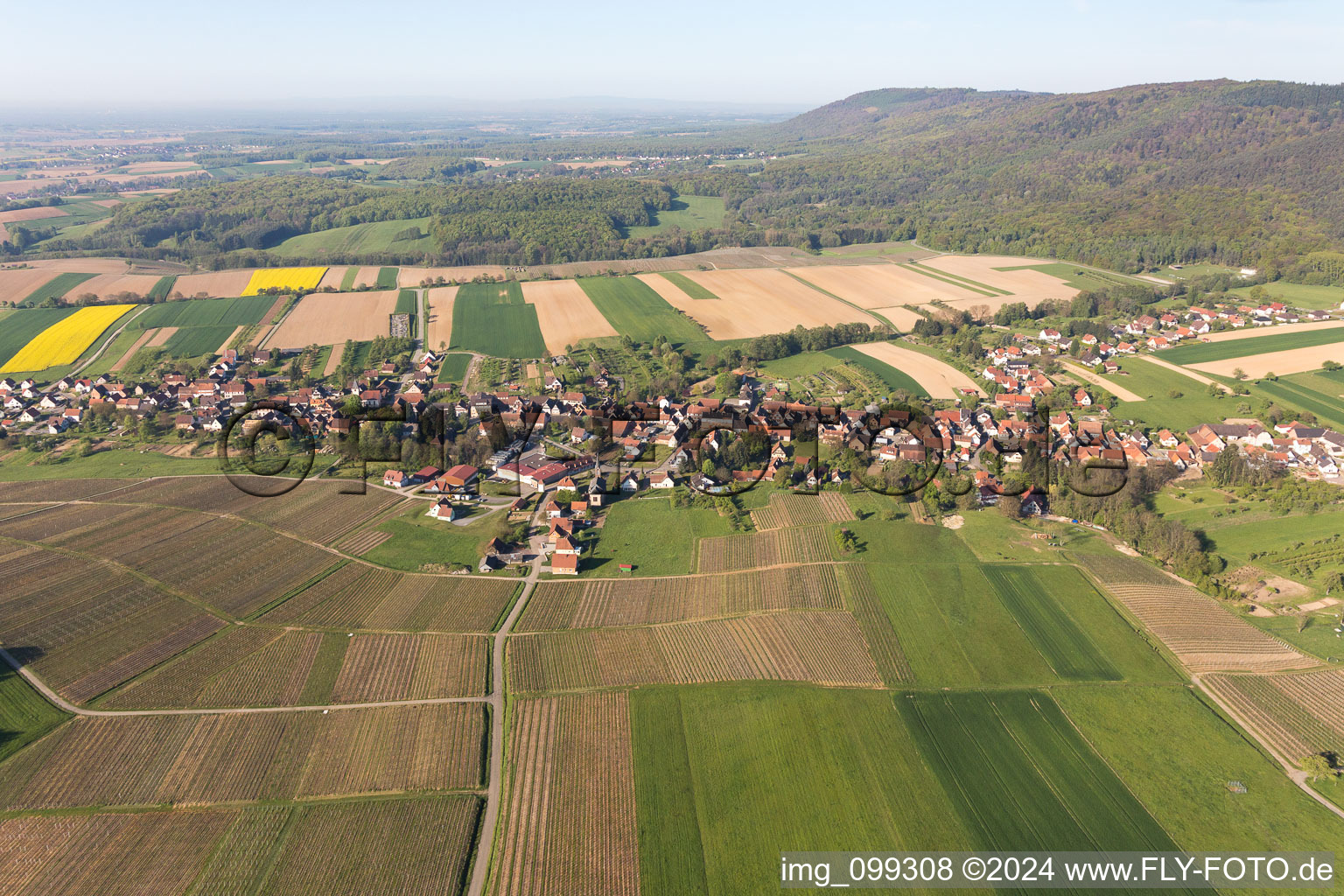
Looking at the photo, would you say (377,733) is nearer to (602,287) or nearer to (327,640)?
(327,640)

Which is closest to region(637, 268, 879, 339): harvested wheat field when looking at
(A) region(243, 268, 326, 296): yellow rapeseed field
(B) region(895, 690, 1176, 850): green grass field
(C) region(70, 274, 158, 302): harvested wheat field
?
(A) region(243, 268, 326, 296): yellow rapeseed field

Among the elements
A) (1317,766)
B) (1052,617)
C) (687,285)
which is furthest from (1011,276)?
(1317,766)

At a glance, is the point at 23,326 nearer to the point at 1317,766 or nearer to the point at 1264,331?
the point at 1317,766

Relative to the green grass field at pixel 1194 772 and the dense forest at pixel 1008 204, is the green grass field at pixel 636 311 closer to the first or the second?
the dense forest at pixel 1008 204

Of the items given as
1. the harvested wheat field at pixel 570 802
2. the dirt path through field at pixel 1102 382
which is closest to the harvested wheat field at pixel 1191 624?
the harvested wheat field at pixel 570 802

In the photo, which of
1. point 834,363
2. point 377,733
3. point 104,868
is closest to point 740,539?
point 377,733

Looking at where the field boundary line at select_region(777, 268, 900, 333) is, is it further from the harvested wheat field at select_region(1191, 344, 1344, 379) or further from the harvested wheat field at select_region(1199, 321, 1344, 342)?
the harvested wheat field at select_region(1199, 321, 1344, 342)
